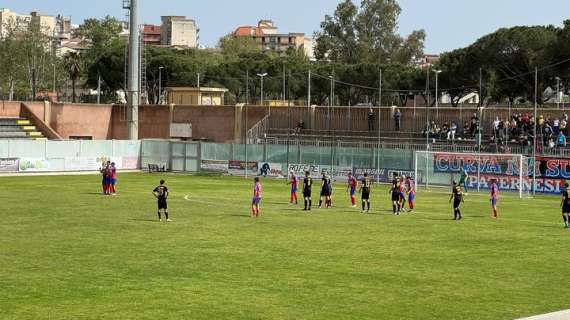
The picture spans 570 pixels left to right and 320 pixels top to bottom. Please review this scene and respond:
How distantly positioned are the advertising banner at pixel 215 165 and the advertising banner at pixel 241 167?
1.68 feet

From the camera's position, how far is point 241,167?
231 ft

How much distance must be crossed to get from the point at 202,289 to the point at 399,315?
195 inches

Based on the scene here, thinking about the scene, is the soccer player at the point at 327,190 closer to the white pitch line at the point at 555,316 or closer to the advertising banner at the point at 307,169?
the advertising banner at the point at 307,169

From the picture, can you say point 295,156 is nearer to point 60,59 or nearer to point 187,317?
point 187,317

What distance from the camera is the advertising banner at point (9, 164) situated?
66312mm

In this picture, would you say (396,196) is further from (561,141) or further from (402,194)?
(561,141)

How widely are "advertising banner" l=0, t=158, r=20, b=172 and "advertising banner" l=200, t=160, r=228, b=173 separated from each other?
1527cm

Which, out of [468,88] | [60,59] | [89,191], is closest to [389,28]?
[468,88]

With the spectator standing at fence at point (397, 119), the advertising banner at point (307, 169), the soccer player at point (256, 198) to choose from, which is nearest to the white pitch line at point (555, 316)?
the soccer player at point (256, 198)

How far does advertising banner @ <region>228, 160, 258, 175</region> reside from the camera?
228 ft

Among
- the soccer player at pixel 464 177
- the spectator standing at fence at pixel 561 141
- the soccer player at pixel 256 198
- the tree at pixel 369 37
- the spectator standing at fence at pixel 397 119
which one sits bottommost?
the soccer player at pixel 256 198

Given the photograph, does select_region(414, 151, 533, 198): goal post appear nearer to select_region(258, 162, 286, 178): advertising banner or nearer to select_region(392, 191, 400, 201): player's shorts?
select_region(258, 162, 286, 178): advertising banner

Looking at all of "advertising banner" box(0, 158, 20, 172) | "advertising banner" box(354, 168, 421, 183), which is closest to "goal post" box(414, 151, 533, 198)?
"advertising banner" box(354, 168, 421, 183)

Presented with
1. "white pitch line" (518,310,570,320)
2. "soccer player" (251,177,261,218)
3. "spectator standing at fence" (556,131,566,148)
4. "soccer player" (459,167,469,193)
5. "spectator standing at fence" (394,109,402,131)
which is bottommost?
"white pitch line" (518,310,570,320)
